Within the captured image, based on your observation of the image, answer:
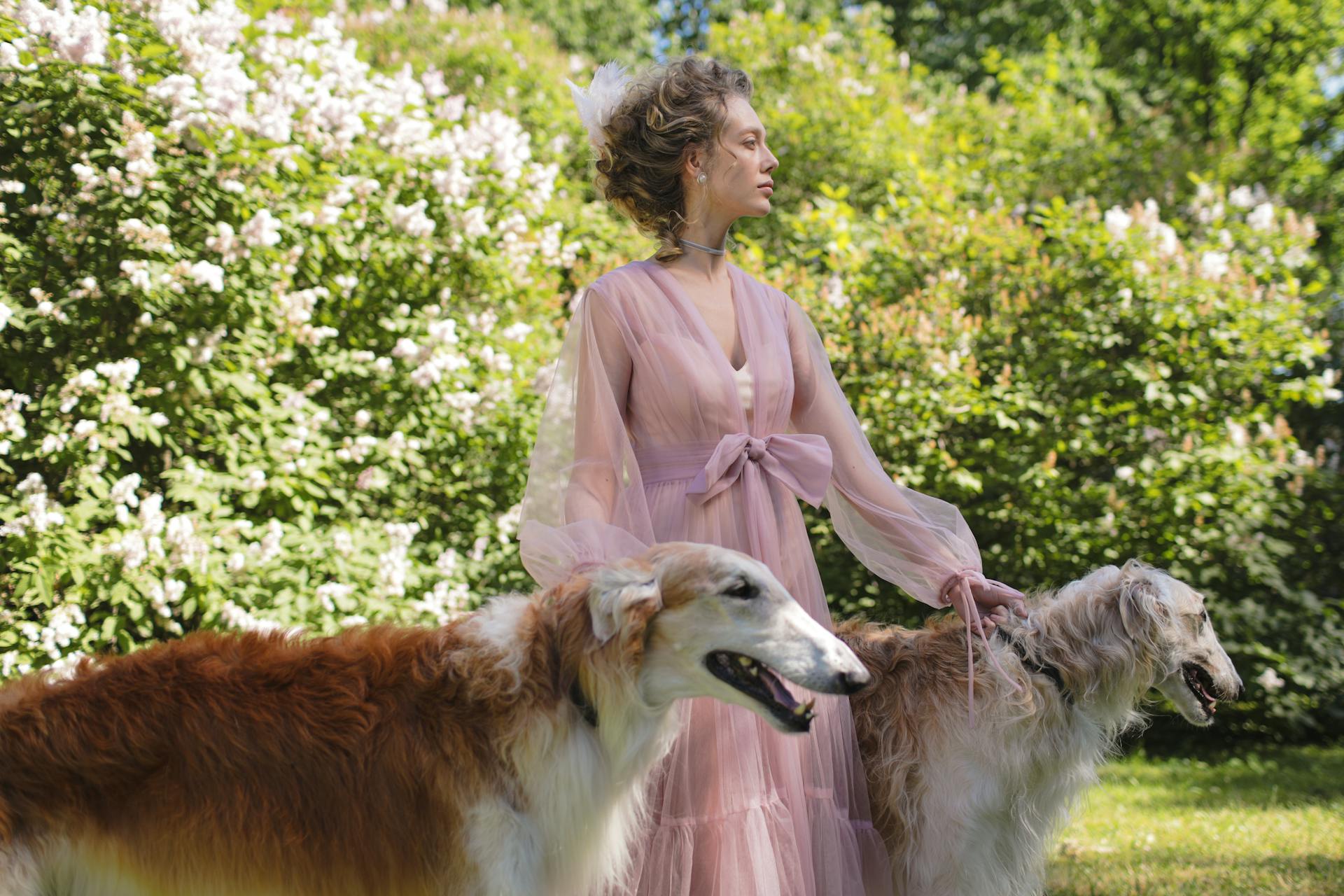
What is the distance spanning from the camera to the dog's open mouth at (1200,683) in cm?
319

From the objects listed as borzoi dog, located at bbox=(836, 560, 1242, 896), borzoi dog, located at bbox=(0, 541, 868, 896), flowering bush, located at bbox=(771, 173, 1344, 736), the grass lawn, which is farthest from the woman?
flowering bush, located at bbox=(771, 173, 1344, 736)

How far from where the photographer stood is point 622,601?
2.37 meters

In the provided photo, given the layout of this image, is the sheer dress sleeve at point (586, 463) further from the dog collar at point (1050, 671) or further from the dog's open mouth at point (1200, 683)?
the dog's open mouth at point (1200, 683)

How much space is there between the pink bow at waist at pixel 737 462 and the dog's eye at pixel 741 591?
1.65 feet

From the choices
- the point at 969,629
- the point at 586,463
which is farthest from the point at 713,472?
the point at 969,629

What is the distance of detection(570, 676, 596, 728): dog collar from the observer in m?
2.46

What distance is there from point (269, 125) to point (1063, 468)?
16.9 feet

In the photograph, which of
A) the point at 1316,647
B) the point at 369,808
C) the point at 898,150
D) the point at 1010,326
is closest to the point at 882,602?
the point at 1010,326

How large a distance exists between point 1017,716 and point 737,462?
0.97 meters

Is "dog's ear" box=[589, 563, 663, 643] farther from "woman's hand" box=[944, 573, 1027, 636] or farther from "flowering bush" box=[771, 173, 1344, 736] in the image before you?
"flowering bush" box=[771, 173, 1344, 736]

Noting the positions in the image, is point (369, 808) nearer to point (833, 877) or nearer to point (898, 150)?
point (833, 877)

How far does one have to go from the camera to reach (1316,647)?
25.7 ft

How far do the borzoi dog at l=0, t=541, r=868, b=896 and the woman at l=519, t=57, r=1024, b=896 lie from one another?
10.4 inches

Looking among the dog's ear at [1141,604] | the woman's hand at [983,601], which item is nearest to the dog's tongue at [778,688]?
the woman's hand at [983,601]
